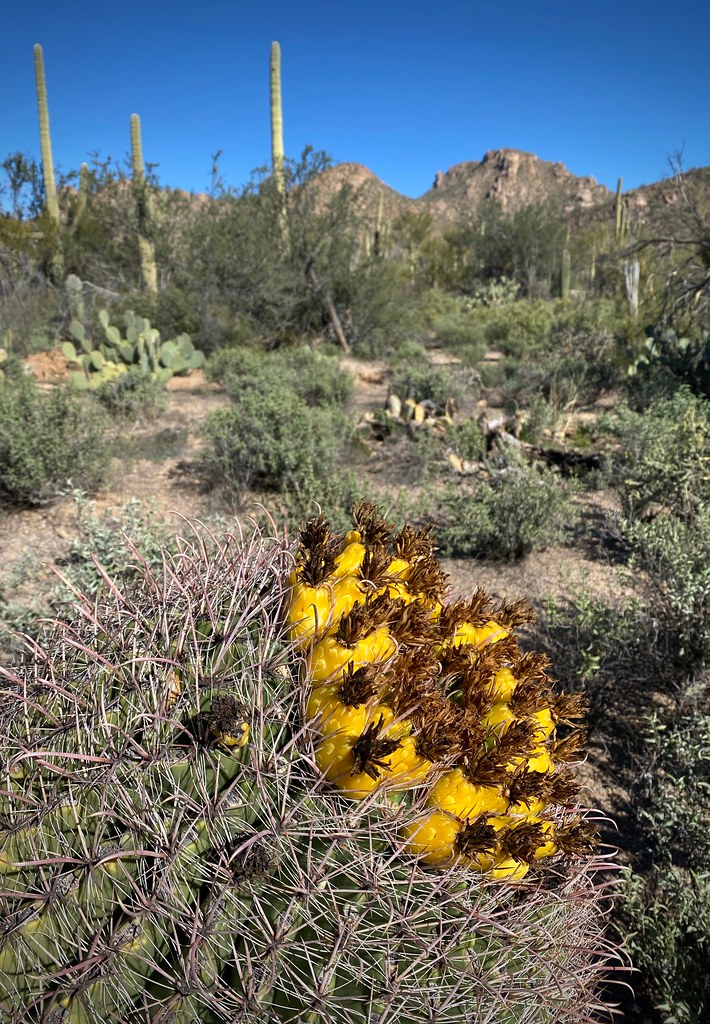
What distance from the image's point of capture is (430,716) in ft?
4.83

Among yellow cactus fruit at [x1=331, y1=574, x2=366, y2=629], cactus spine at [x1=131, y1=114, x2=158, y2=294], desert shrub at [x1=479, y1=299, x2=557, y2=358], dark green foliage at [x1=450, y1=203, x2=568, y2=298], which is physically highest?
dark green foliage at [x1=450, y1=203, x2=568, y2=298]

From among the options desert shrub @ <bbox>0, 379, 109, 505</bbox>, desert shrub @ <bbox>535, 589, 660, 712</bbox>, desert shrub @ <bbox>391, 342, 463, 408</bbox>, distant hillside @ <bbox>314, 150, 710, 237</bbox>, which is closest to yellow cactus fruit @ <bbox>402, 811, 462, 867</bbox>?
desert shrub @ <bbox>535, 589, 660, 712</bbox>

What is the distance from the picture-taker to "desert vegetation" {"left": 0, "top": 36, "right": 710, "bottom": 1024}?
4.76ft

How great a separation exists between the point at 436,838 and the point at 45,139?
1018 inches

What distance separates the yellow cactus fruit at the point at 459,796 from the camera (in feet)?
4.86

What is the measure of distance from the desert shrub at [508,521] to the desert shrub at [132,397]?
5.62m

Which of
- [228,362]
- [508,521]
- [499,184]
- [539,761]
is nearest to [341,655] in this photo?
[539,761]

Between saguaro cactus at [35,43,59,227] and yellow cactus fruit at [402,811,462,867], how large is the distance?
2379 centimetres

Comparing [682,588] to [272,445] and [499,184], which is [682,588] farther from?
[499,184]

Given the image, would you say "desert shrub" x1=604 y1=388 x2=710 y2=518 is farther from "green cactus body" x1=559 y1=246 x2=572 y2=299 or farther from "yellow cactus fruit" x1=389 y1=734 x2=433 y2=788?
"green cactus body" x1=559 y1=246 x2=572 y2=299

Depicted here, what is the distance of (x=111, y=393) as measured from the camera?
10.0m

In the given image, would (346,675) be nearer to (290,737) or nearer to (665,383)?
(290,737)

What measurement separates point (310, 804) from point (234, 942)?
11.1 inches

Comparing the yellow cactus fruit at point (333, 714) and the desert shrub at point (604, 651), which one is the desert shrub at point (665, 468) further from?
the yellow cactus fruit at point (333, 714)
